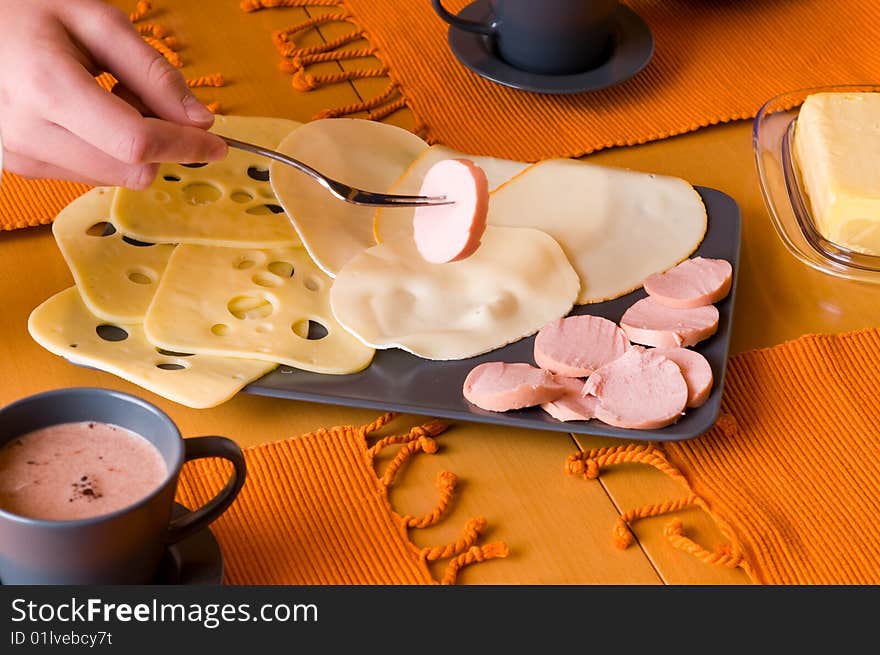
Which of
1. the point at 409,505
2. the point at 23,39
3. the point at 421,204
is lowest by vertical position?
the point at 409,505

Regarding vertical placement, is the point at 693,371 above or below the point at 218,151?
below

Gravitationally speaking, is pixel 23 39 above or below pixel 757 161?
above

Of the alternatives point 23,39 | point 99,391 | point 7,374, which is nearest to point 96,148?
point 23,39

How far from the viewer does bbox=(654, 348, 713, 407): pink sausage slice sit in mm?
1022

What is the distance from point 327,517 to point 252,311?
0.87 feet

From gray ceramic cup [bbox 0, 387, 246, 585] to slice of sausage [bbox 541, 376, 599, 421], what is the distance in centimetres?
32

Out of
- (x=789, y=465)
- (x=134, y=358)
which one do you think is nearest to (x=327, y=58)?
(x=134, y=358)

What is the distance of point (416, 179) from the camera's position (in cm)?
130

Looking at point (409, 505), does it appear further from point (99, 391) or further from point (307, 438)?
point (99, 391)

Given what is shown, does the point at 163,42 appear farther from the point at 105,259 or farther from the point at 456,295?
the point at 456,295

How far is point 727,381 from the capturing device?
→ 1.12m
